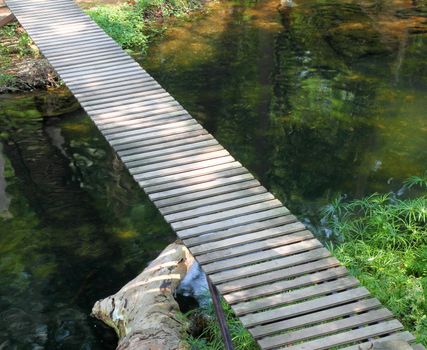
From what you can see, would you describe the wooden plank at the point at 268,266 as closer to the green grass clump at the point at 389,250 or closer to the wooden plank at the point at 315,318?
the wooden plank at the point at 315,318

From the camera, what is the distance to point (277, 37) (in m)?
14.1

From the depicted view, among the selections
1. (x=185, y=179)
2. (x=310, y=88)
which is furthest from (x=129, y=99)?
(x=310, y=88)

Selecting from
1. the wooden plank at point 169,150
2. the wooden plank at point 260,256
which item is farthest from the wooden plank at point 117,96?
the wooden plank at point 260,256

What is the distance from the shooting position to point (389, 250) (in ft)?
22.4

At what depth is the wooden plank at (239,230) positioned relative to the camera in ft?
18.1

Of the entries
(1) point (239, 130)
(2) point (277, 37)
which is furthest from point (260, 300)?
(2) point (277, 37)

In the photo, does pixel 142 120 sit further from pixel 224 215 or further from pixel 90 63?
pixel 224 215

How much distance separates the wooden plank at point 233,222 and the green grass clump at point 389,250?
114 centimetres

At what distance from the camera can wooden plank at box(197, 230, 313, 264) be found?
17.4 feet

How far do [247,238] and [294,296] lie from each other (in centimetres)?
80

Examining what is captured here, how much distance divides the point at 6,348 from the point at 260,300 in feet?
9.83

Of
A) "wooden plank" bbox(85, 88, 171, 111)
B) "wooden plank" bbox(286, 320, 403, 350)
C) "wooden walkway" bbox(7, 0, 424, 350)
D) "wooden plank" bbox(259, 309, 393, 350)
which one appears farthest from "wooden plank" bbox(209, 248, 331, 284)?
"wooden plank" bbox(85, 88, 171, 111)

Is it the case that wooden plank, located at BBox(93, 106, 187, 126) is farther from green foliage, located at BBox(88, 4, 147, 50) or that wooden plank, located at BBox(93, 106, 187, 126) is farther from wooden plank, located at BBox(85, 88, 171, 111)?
green foliage, located at BBox(88, 4, 147, 50)

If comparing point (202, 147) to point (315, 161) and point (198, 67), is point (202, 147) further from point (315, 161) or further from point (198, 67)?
point (198, 67)
